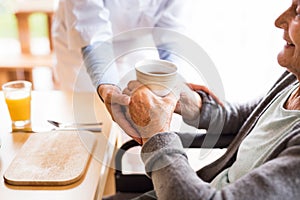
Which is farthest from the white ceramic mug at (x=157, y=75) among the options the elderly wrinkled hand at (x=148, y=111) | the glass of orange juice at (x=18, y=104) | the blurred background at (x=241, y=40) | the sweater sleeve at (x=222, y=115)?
the blurred background at (x=241, y=40)

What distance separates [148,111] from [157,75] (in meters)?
0.08

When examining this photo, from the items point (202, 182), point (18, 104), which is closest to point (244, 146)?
point (202, 182)

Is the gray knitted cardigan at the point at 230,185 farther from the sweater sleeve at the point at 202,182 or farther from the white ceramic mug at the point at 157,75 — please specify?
the white ceramic mug at the point at 157,75

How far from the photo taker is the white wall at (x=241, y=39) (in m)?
1.74

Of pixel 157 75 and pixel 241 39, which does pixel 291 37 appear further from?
pixel 241 39

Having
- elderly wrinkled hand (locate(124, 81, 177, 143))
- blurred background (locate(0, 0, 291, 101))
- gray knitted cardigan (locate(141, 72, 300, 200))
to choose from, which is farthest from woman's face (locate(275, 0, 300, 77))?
blurred background (locate(0, 0, 291, 101))

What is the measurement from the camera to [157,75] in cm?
85

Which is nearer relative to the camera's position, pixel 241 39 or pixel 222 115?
pixel 222 115

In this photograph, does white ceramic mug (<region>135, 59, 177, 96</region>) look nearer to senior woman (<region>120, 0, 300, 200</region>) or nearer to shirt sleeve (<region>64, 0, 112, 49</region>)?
senior woman (<region>120, 0, 300, 200</region>)

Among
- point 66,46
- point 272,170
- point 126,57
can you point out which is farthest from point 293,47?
point 66,46

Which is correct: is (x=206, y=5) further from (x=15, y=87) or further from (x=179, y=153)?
(x=179, y=153)

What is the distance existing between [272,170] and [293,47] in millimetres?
271

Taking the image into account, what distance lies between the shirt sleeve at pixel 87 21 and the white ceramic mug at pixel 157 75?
0.45 m

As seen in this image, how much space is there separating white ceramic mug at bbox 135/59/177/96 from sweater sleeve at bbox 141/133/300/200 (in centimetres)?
11
